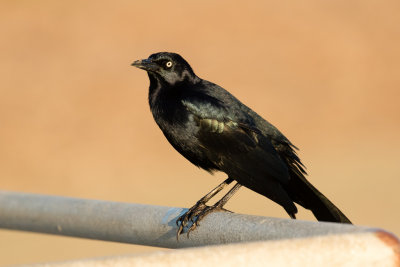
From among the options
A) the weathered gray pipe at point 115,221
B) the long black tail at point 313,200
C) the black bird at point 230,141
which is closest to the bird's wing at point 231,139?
the black bird at point 230,141

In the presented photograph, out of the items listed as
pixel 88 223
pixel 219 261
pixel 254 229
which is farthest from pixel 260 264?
pixel 88 223

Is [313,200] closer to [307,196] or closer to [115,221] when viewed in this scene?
[307,196]

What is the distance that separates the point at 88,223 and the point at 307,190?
1442 mm

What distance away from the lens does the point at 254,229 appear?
1893 mm

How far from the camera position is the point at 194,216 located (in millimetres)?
3086

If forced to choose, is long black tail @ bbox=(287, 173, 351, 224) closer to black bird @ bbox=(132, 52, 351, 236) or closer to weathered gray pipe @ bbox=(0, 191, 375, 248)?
black bird @ bbox=(132, 52, 351, 236)

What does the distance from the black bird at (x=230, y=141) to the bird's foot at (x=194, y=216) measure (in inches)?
6.9

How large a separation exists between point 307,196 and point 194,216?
29.8 inches

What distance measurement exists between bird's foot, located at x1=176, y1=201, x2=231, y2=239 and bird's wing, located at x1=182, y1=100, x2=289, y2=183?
1.36ft

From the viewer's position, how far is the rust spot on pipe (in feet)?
3.99

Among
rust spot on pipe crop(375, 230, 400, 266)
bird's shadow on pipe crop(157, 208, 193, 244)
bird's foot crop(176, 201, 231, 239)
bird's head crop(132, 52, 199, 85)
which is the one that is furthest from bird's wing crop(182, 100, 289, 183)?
rust spot on pipe crop(375, 230, 400, 266)

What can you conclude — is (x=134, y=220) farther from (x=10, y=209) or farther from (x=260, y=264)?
(x=260, y=264)

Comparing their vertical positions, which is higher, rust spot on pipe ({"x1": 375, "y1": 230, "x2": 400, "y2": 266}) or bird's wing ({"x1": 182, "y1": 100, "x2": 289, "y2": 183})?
bird's wing ({"x1": 182, "y1": 100, "x2": 289, "y2": 183})

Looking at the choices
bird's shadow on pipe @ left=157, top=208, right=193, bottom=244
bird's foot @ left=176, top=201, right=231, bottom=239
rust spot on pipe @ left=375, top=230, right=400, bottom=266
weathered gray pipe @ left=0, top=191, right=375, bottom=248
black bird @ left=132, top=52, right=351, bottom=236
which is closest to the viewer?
rust spot on pipe @ left=375, top=230, right=400, bottom=266
